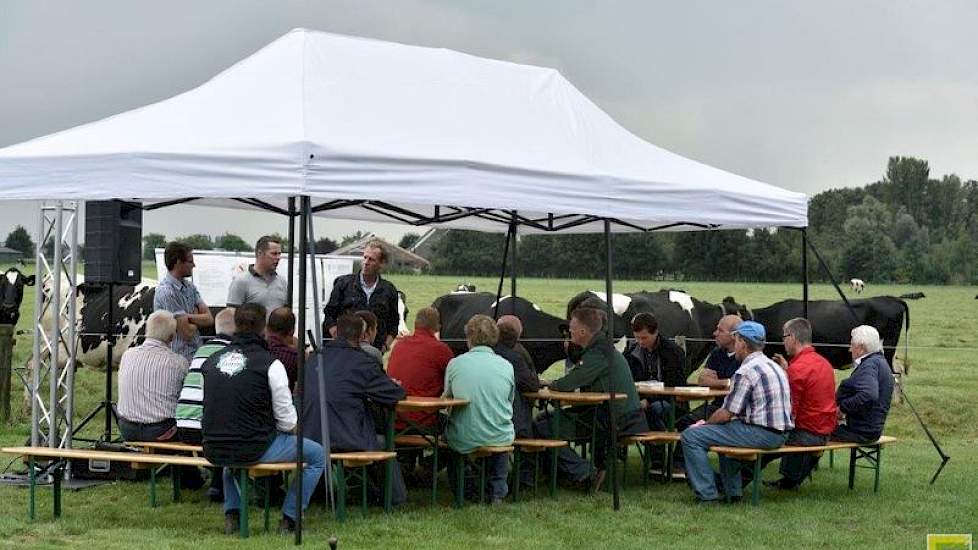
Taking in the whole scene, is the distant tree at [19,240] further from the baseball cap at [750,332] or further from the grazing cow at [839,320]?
the baseball cap at [750,332]

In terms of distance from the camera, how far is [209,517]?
8.16 meters

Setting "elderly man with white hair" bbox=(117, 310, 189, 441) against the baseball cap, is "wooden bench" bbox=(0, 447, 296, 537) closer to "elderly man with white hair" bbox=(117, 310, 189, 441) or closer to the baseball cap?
"elderly man with white hair" bbox=(117, 310, 189, 441)

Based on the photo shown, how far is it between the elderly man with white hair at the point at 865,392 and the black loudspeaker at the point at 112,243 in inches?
227

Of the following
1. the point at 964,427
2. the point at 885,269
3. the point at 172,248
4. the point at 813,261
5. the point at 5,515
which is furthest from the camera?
the point at 885,269

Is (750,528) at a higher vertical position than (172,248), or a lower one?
lower

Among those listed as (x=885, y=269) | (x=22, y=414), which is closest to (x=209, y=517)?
(x=22, y=414)

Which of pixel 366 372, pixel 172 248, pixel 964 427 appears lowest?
pixel 964 427

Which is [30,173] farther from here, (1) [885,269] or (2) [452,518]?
(1) [885,269]

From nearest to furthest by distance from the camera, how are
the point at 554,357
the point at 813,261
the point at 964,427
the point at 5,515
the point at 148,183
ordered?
the point at 148,183
the point at 5,515
the point at 964,427
the point at 554,357
the point at 813,261

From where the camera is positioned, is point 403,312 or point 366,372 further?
point 403,312

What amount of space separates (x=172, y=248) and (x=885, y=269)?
60.3 metres

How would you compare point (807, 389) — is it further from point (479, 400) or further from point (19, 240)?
point (19, 240)

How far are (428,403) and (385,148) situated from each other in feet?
5.60

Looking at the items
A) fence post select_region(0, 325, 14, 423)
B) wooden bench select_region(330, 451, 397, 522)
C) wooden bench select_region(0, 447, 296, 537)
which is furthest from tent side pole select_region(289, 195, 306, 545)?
fence post select_region(0, 325, 14, 423)
